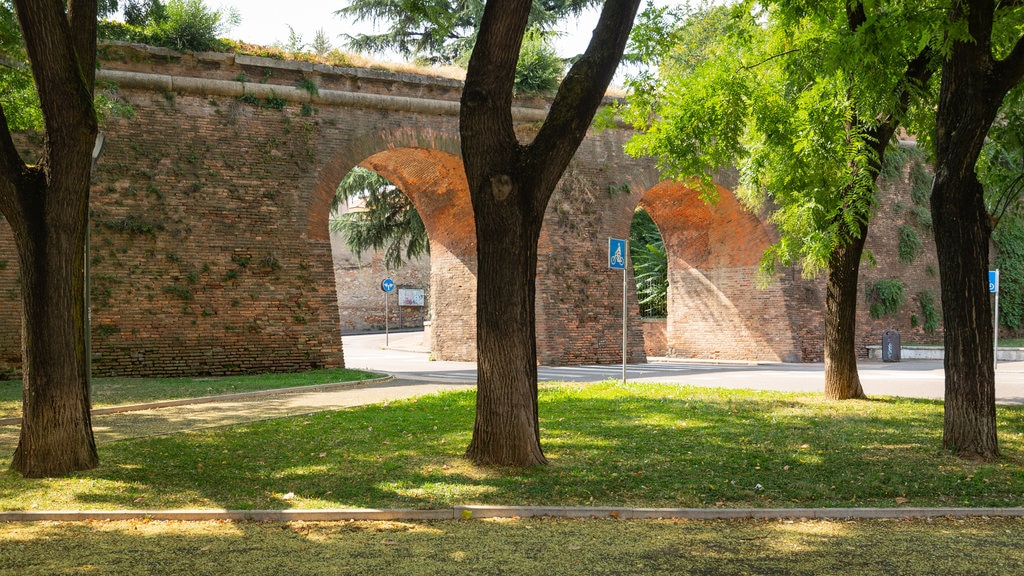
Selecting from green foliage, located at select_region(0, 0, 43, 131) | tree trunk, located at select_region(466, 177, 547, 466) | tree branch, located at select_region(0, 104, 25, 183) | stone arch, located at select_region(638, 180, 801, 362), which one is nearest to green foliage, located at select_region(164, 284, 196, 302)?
green foliage, located at select_region(0, 0, 43, 131)

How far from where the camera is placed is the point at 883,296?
24797 mm

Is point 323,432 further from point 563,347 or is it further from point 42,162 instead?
point 563,347

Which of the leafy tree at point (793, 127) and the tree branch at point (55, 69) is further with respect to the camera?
the leafy tree at point (793, 127)

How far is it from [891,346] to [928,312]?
13.4 feet

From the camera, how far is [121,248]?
1579 centimetres

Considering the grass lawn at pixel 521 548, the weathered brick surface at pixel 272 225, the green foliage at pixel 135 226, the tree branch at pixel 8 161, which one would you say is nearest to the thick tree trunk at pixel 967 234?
the grass lawn at pixel 521 548

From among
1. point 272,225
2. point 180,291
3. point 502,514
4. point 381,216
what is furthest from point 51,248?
point 381,216

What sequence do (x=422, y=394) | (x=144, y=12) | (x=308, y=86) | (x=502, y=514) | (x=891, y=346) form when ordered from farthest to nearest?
(x=891, y=346), (x=144, y=12), (x=308, y=86), (x=422, y=394), (x=502, y=514)

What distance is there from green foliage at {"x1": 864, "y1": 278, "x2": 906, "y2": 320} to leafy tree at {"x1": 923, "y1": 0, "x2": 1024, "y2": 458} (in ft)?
61.2

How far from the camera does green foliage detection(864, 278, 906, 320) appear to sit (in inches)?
975

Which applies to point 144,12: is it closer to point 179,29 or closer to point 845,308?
point 179,29

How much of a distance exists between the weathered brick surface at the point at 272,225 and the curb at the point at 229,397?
8.83ft

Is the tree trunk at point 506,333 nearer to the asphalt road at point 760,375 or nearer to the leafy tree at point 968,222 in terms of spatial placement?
the leafy tree at point 968,222

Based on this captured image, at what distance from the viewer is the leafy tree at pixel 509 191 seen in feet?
21.4
